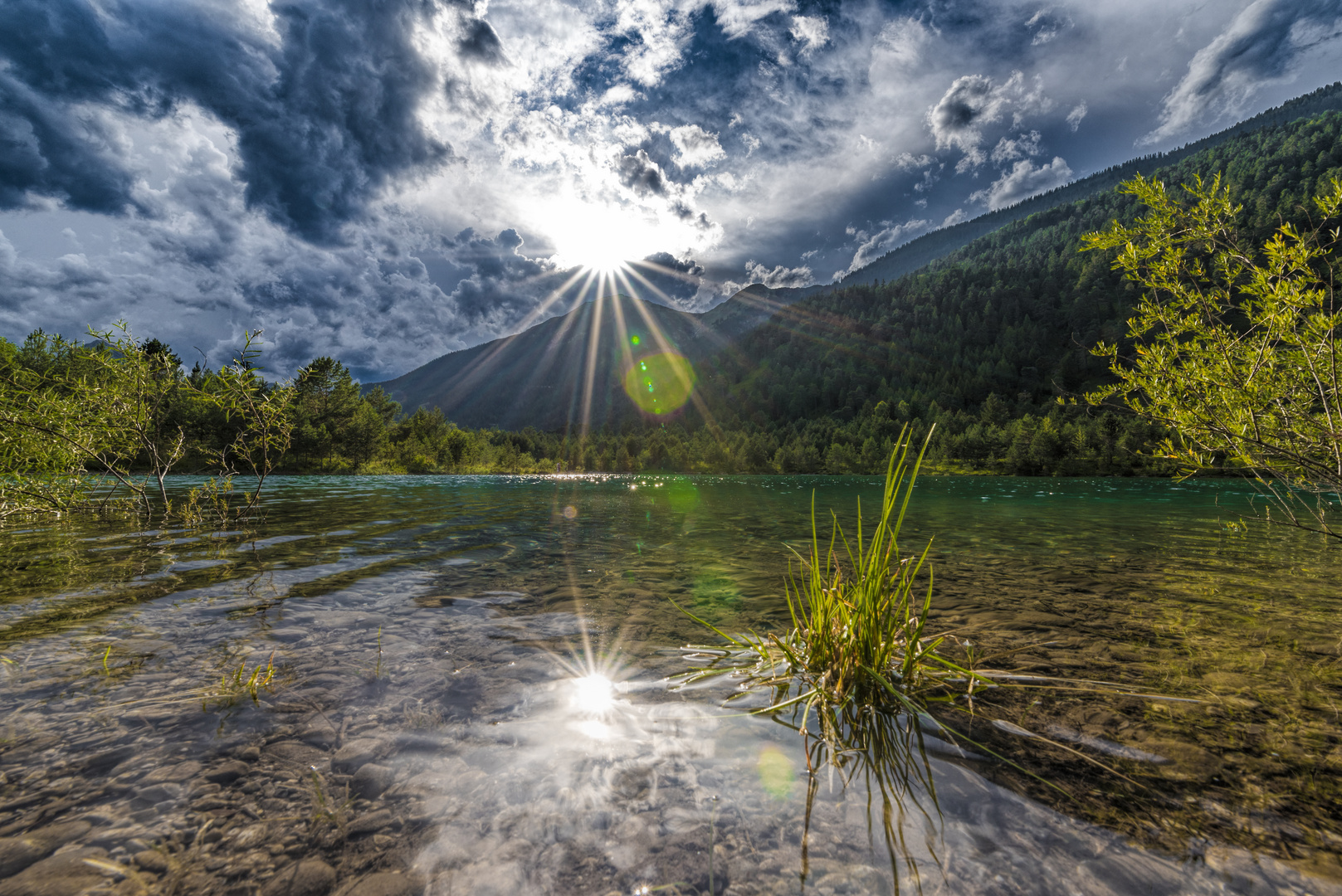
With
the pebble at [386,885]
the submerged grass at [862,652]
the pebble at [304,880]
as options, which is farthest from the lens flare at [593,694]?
the pebble at [304,880]

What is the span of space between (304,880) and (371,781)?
806mm

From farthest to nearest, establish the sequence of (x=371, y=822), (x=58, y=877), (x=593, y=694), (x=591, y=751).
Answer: (x=593, y=694)
(x=591, y=751)
(x=371, y=822)
(x=58, y=877)

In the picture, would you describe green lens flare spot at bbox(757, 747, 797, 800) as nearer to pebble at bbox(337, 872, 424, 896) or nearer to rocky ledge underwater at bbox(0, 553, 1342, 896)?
rocky ledge underwater at bbox(0, 553, 1342, 896)

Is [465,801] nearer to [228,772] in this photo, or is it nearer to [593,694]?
[228,772]

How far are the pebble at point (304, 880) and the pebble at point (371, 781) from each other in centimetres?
54

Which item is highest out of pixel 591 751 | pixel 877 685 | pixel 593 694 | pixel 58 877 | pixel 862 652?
pixel 862 652

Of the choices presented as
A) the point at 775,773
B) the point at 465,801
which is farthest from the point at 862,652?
the point at 465,801

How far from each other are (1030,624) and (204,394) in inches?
657

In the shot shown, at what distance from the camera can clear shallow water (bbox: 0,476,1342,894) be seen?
2.27 m

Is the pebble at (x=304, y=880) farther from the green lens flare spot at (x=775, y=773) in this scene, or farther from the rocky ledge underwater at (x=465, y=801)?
the green lens flare spot at (x=775, y=773)

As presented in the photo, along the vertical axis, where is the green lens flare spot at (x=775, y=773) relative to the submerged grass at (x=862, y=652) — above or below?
below

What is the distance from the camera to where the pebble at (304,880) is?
207cm

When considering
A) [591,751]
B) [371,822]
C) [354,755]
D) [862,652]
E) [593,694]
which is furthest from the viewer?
[593,694]

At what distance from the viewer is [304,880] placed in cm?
213
